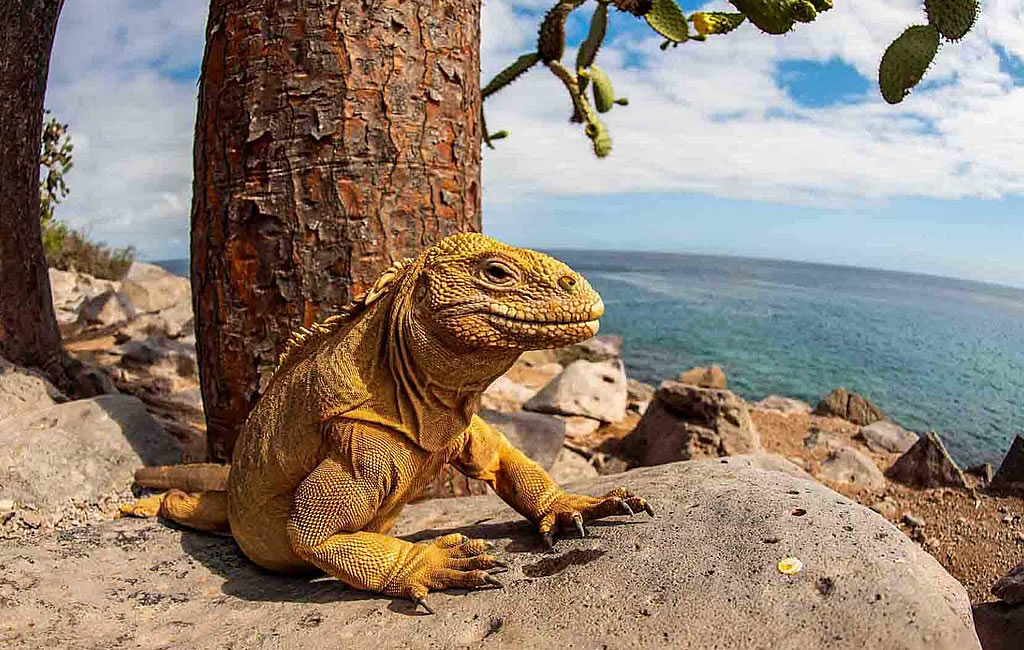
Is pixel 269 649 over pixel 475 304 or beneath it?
beneath

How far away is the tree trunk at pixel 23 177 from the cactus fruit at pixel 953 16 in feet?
21.3

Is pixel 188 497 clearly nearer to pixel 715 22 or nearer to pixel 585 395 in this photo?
pixel 715 22

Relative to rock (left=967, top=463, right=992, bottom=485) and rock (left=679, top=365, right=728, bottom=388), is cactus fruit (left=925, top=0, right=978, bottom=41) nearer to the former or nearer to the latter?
rock (left=967, top=463, right=992, bottom=485)

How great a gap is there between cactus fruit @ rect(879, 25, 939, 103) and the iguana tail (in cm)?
496

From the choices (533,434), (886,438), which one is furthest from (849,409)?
(533,434)

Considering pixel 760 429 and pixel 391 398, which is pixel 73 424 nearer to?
pixel 391 398

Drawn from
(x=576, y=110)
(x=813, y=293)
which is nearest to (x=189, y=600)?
(x=576, y=110)

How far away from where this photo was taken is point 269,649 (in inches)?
94.9

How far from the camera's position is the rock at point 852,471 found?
6.63m

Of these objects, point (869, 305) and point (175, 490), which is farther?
point (869, 305)

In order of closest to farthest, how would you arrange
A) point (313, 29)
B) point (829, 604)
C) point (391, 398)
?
point (829, 604) < point (391, 398) < point (313, 29)

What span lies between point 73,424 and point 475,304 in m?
3.36

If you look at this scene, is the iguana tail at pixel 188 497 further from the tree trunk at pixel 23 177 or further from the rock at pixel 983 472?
the rock at pixel 983 472

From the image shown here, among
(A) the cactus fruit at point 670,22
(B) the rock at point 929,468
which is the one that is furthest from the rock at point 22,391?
(B) the rock at point 929,468
